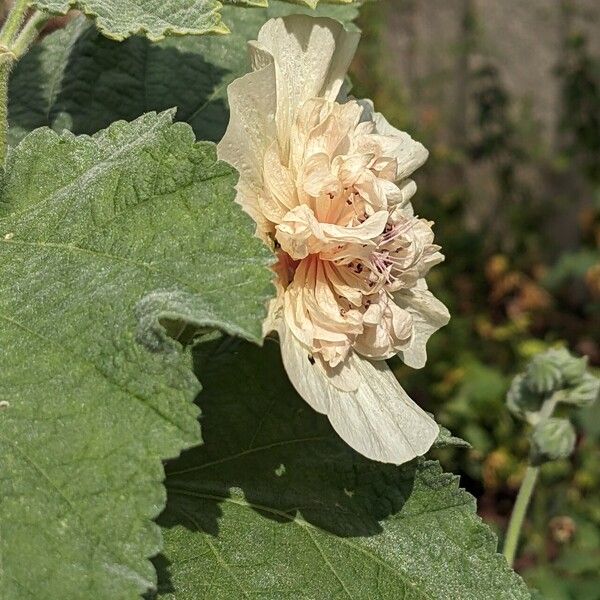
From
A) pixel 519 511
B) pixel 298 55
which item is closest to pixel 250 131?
pixel 298 55

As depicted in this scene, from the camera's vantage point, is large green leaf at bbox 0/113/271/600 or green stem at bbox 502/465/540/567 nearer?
large green leaf at bbox 0/113/271/600

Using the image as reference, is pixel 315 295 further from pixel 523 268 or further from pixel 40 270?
pixel 523 268

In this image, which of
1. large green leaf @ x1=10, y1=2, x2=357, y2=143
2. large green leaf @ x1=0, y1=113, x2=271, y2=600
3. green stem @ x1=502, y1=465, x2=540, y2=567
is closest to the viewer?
large green leaf @ x1=0, y1=113, x2=271, y2=600

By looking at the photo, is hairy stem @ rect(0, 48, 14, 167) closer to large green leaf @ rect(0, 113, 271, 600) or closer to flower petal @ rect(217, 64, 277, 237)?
large green leaf @ rect(0, 113, 271, 600)

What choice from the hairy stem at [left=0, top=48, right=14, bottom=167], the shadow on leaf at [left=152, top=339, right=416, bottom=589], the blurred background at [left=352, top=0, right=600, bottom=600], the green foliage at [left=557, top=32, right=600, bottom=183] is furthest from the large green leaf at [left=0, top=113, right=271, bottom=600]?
the green foliage at [left=557, top=32, right=600, bottom=183]

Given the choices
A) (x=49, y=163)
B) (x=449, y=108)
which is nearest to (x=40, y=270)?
(x=49, y=163)

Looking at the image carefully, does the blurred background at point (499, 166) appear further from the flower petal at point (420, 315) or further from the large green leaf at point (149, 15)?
the large green leaf at point (149, 15)
